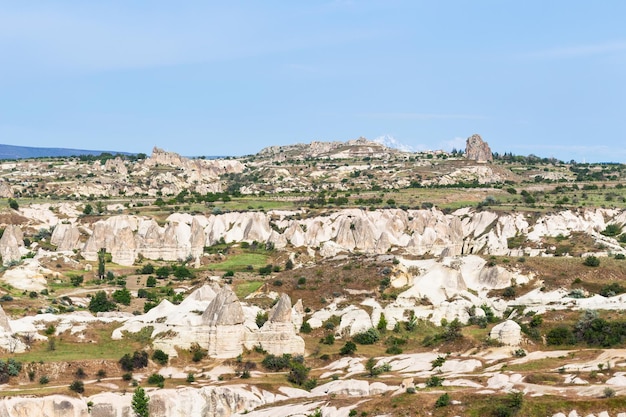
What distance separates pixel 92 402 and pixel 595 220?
339 ft

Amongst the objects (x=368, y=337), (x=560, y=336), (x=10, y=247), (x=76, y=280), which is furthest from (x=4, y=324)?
(x=10, y=247)

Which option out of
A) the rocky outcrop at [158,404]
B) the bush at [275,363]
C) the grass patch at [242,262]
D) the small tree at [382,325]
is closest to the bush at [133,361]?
the rocky outcrop at [158,404]

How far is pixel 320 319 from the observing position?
8050 cm

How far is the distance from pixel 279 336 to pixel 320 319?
10.1 m

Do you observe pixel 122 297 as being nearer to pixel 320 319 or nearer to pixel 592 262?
pixel 320 319

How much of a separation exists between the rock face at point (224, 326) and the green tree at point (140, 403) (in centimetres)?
1159

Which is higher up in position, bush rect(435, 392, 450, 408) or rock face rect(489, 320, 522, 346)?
rock face rect(489, 320, 522, 346)

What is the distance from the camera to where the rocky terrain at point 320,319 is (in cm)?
5684

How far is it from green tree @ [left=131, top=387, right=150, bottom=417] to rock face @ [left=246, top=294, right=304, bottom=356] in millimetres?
13791

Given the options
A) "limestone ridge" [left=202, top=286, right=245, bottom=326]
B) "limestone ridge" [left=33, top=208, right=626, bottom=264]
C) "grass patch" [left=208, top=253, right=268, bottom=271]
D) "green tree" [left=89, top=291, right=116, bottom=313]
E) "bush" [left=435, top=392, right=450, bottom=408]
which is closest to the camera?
"bush" [left=435, top=392, right=450, bottom=408]

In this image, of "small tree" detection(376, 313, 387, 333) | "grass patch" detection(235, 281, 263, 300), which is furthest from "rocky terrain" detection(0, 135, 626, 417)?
"grass patch" detection(235, 281, 263, 300)

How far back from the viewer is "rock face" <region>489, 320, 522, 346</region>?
68000 mm

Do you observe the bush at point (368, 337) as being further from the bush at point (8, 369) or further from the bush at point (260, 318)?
the bush at point (8, 369)

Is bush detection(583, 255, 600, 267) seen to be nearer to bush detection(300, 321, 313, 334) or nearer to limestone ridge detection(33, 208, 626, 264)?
limestone ridge detection(33, 208, 626, 264)
